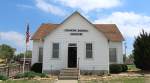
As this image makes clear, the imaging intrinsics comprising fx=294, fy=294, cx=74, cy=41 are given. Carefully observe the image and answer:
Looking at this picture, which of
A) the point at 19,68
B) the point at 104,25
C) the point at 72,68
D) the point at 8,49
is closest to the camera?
the point at 72,68

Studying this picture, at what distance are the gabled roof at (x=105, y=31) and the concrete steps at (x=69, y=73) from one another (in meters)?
7.48

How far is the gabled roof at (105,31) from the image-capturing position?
3528 centimetres

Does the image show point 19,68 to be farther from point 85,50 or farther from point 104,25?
point 104,25

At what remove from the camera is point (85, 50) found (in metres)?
30.9

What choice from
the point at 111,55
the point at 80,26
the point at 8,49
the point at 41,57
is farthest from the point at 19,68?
the point at 8,49

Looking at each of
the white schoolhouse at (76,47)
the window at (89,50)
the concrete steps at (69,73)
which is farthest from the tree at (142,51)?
the concrete steps at (69,73)

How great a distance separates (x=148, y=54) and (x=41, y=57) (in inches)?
481

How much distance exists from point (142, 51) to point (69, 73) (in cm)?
993

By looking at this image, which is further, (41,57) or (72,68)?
A: (41,57)

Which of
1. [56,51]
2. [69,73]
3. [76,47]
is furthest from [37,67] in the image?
[69,73]

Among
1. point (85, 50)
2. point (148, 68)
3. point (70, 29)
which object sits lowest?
point (148, 68)

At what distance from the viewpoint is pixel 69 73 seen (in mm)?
27969

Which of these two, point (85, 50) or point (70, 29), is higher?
point (70, 29)

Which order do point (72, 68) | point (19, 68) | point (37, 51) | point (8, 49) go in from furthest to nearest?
1. point (8, 49)
2. point (37, 51)
3. point (19, 68)
4. point (72, 68)
